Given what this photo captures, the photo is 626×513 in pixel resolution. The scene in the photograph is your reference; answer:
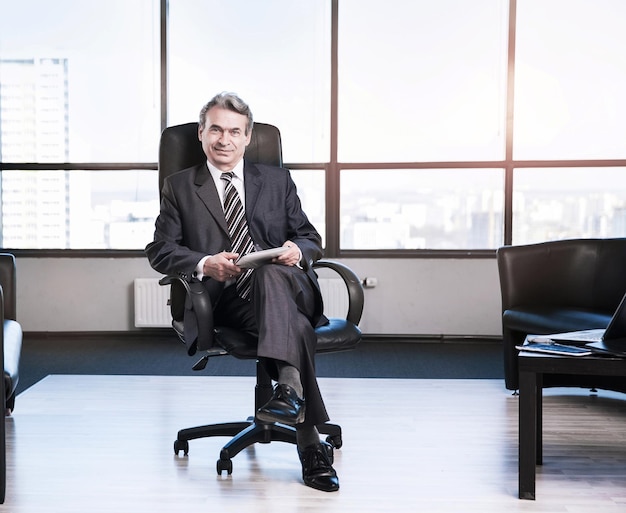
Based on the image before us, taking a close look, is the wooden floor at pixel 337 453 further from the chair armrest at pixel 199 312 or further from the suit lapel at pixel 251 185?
the suit lapel at pixel 251 185

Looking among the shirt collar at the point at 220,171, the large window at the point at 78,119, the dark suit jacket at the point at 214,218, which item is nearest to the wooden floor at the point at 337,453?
the dark suit jacket at the point at 214,218

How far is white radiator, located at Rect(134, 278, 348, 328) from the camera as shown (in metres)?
5.12

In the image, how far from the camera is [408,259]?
203 inches

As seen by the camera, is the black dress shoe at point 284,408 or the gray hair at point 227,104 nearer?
the black dress shoe at point 284,408

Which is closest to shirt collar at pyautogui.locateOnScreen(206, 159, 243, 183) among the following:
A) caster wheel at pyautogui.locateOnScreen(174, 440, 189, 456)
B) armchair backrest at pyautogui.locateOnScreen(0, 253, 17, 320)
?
caster wheel at pyautogui.locateOnScreen(174, 440, 189, 456)

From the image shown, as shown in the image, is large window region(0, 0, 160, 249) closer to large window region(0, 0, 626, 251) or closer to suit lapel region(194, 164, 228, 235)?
large window region(0, 0, 626, 251)

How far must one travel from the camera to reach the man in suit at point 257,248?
238 centimetres

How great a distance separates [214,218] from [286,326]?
1.96 ft

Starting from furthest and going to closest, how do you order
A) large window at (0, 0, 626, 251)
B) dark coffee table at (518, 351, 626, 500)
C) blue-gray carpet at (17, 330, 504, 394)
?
large window at (0, 0, 626, 251) → blue-gray carpet at (17, 330, 504, 394) → dark coffee table at (518, 351, 626, 500)

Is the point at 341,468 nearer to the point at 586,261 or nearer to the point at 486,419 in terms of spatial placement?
the point at 486,419

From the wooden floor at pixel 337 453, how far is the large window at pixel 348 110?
5.41ft

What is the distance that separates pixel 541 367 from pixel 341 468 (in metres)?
0.80

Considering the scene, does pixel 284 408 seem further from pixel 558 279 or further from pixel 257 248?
pixel 558 279

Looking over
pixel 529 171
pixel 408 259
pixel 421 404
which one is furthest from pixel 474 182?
pixel 421 404
